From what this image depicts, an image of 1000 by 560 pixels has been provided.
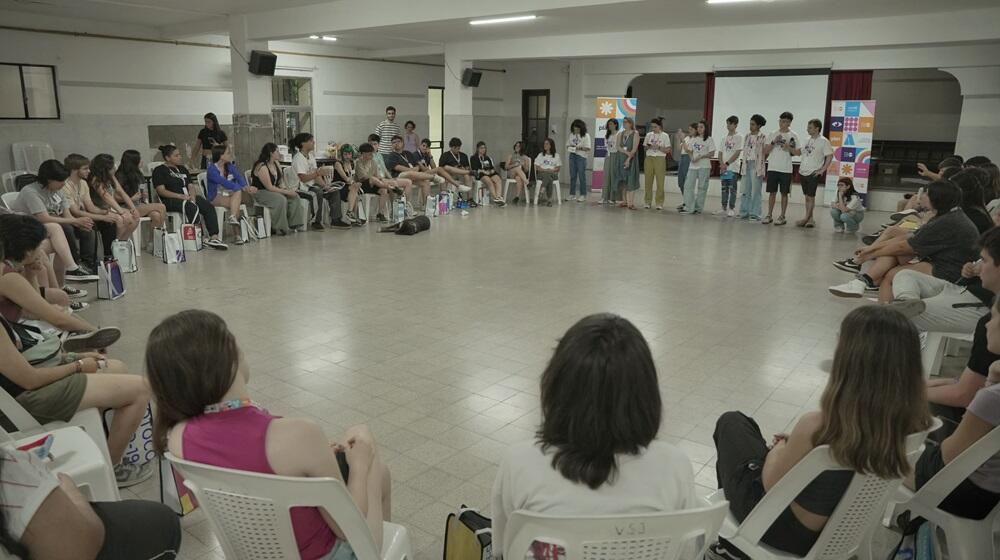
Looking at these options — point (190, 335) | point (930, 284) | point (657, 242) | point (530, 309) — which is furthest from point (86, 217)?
point (930, 284)

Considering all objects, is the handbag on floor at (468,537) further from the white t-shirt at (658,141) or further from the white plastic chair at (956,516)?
the white t-shirt at (658,141)

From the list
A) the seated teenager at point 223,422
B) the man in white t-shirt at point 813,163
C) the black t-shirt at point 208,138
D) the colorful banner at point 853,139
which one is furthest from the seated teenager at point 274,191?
the colorful banner at point 853,139

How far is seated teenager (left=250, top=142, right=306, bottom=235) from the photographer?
845 centimetres

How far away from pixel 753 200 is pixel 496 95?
25.8 ft

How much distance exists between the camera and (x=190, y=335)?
1639 millimetres

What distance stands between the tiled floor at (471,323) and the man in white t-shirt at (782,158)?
1082mm

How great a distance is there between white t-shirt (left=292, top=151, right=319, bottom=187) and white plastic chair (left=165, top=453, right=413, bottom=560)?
7.89 metres

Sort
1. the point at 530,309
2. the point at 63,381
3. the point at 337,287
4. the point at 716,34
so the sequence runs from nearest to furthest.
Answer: the point at 63,381, the point at 530,309, the point at 337,287, the point at 716,34

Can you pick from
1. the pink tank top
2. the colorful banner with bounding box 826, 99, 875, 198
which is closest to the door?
the colorful banner with bounding box 826, 99, 875, 198

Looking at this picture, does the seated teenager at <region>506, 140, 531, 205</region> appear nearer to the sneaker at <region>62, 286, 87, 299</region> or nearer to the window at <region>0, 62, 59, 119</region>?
the window at <region>0, 62, 59, 119</region>

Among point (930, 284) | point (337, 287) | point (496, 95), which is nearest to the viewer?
point (930, 284)

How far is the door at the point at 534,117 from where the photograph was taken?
1593cm

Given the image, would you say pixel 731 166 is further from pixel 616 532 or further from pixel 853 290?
pixel 616 532

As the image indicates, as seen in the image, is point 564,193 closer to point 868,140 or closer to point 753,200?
point 753,200
